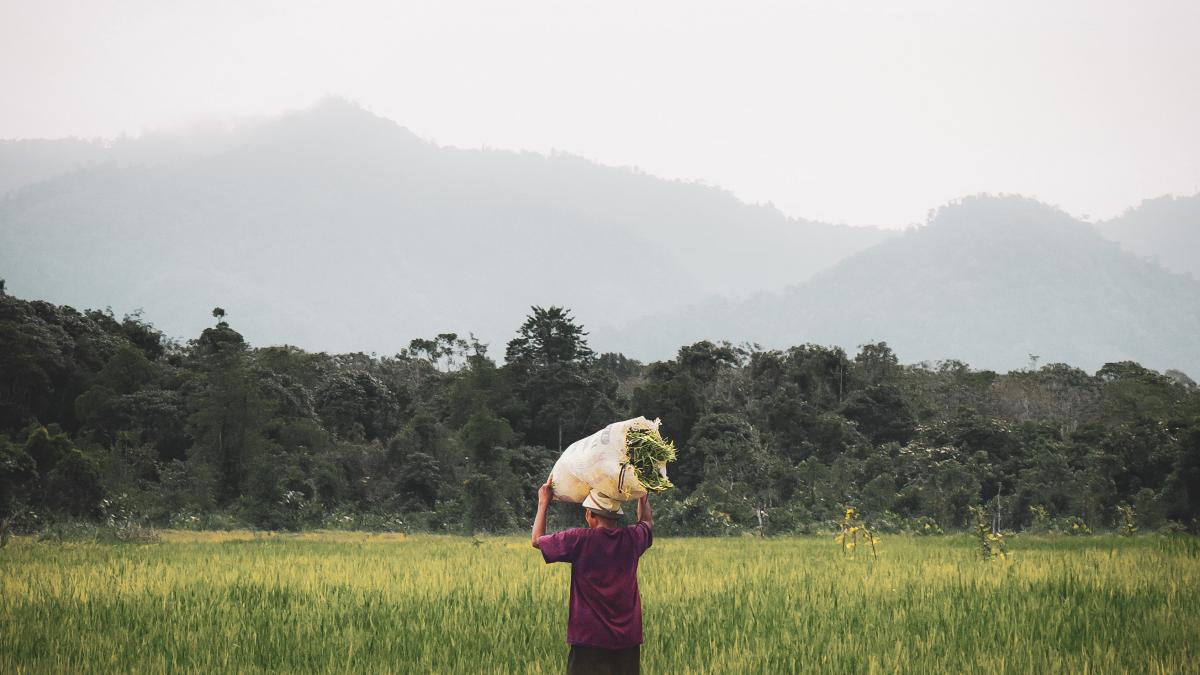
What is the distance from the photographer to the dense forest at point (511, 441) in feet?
72.2

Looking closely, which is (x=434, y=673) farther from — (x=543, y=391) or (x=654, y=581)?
(x=543, y=391)

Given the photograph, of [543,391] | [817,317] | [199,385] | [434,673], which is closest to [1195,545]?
[434,673]

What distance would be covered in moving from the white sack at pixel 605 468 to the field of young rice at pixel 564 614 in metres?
2.22

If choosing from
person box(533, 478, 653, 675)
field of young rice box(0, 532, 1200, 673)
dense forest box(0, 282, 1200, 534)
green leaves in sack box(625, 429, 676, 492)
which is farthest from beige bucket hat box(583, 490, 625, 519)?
dense forest box(0, 282, 1200, 534)

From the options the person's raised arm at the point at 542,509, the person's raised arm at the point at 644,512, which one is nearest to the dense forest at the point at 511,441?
the person's raised arm at the point at 644,512

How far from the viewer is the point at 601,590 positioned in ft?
14.9

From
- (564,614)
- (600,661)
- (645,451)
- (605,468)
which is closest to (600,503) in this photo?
(605,468)

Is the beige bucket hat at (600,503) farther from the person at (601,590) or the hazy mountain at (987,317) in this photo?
the hazy mountain at (987,317)

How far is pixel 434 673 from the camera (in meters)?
6.21

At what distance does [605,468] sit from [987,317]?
628 feet

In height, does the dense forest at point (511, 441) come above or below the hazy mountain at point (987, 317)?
below

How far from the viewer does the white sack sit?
4508mm

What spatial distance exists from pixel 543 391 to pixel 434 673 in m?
25.6

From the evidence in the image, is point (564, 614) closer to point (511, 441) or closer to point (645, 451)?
point (645, 451)
